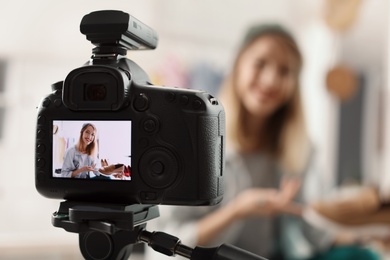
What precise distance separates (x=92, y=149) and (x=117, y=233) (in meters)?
0.11

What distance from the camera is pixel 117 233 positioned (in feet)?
2.13

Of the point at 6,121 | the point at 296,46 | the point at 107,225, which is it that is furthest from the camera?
the point at 296,46

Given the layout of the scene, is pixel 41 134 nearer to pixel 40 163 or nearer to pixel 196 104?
pixel 40 163

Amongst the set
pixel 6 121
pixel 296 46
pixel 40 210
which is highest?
pixel 296 46

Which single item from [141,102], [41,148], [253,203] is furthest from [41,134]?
[253,203]

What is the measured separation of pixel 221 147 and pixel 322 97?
161cm

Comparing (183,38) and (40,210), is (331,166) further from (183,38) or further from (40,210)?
(40,210)

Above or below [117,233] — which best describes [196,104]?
above

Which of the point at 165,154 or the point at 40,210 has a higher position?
the point at 165,154

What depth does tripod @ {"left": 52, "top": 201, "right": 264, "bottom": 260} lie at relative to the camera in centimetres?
59

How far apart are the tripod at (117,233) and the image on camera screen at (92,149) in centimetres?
4

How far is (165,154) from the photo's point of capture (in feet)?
1.98

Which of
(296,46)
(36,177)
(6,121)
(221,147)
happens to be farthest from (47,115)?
(296,46)

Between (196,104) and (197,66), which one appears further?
(197,66)
